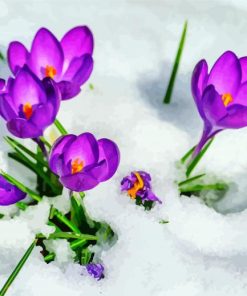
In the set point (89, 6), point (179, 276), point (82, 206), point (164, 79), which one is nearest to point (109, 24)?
point (89, 6)

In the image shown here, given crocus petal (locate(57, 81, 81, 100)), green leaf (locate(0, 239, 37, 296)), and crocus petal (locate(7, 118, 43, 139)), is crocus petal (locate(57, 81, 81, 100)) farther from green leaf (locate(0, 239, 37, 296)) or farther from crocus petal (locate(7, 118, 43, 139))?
green leaf (locate(0, 239, 37, 296))

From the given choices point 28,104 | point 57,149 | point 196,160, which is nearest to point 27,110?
point 28,104

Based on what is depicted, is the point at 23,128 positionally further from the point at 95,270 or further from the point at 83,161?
the point at 95,270

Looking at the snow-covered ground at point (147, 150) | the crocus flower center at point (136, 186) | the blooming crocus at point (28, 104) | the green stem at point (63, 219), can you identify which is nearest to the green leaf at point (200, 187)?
the snow-covered ground at point (147, 150)

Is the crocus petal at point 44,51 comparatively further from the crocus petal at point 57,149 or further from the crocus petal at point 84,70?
the crocus petal at point 57,149

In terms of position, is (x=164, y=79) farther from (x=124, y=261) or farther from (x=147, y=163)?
(x=124, y=261)

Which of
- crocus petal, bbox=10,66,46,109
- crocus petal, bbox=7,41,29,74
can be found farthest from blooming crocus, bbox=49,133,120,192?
crocus petal, bbox=7,41,29,74
